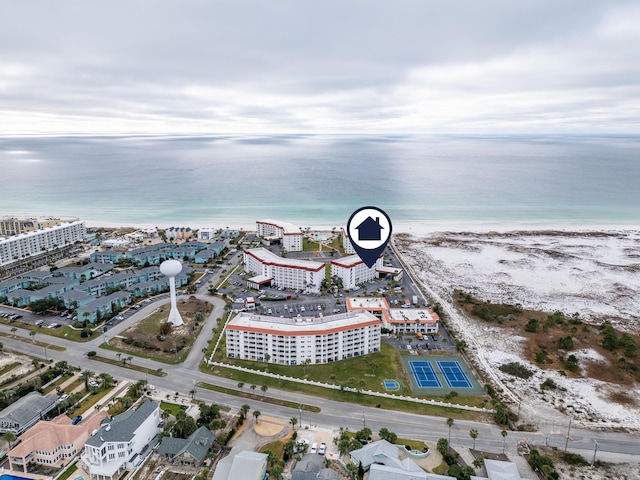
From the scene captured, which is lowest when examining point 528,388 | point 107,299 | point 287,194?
point 528,388

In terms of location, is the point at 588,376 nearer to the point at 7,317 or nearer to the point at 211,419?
the point at 211,419

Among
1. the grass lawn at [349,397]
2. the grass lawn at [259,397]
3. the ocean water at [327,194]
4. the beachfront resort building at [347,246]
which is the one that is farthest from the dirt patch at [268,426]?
the ocean water at [327,194]

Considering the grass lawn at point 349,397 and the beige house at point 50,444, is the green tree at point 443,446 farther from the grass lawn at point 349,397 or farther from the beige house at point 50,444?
the beige house at point 50,444

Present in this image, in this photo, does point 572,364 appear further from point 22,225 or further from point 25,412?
point 22,225

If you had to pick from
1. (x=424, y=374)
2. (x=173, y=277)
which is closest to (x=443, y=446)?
(x=424, y=374)

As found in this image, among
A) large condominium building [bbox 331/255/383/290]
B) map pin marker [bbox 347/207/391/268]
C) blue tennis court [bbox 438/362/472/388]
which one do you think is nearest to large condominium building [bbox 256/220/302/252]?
large condominium building [bbox 331/255/383/290]

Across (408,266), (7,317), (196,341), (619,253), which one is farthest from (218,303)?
(619,253)
